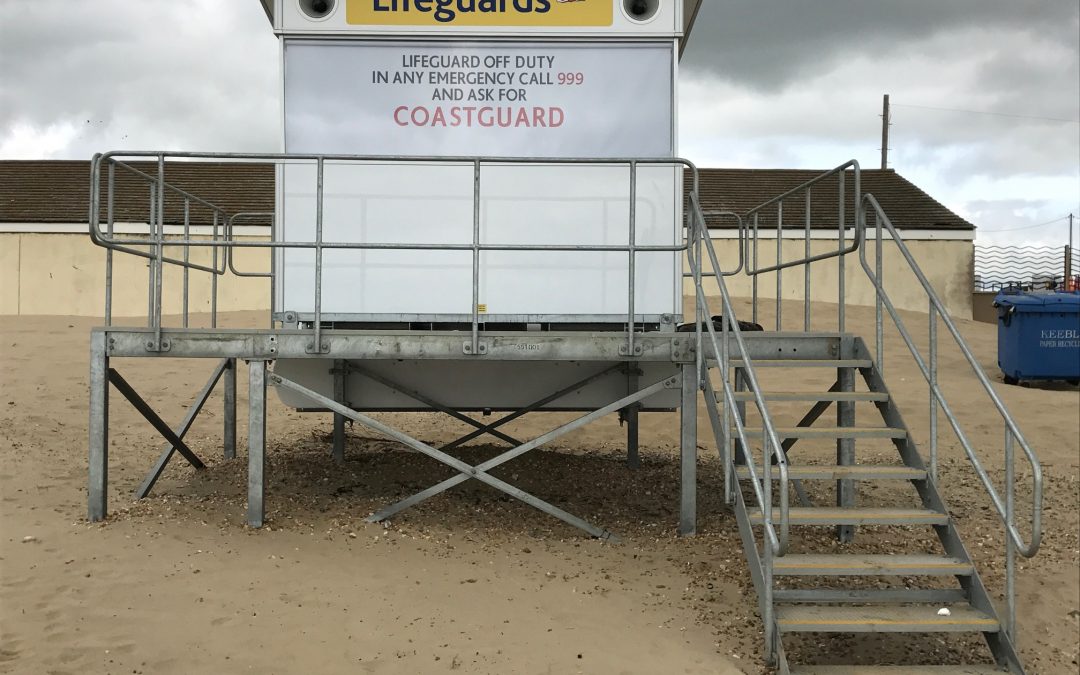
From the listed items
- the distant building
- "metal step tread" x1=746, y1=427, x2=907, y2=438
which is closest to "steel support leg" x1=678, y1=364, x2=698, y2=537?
"metal step tread" x1=746, y1=427, x2=907, y2=438

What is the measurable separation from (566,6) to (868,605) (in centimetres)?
424

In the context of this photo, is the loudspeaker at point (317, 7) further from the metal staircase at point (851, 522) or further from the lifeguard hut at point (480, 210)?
the metal staircase at point (851, 522)

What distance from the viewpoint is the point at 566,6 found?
6180 millimetres

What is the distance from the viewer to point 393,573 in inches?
217

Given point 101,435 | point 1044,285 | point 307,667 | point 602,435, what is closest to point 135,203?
point 602,435

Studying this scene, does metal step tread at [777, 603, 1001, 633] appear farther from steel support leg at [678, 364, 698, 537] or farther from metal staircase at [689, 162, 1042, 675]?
steel support leg at [678, 364, 698, 537]

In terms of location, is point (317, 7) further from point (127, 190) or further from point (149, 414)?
point (127, 190)

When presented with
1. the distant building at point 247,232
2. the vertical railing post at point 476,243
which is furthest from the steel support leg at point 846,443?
the distant building at point 247,232

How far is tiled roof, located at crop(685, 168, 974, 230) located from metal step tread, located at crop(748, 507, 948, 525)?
1637 centimetres

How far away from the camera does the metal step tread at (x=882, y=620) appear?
4.45m

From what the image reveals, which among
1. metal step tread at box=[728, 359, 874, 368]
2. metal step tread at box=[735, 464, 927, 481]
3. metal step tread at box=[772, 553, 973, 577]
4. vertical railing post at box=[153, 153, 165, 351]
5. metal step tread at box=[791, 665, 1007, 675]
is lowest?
metal step tread at box=[791, 665, 1007, 675]

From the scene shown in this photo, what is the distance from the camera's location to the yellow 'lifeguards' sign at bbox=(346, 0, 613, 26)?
618 centimetres

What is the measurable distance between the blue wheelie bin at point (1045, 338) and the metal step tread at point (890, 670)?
37.3 ft

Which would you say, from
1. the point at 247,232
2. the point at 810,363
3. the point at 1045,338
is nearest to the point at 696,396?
the point at 810,363
